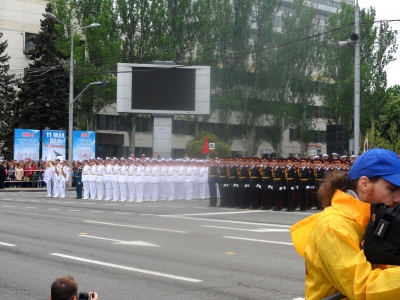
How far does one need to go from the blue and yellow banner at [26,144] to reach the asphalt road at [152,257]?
79.2ft

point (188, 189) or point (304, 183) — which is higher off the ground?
point (304, 183)

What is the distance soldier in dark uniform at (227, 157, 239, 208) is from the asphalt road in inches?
248

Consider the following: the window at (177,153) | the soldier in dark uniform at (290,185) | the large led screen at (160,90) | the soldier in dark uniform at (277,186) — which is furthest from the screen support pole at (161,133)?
the window at (177,153)

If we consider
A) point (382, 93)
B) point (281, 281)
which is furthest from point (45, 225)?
point (382, 93)

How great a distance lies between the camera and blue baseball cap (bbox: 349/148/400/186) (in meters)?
3.06

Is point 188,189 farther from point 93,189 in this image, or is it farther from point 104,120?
point 104,120

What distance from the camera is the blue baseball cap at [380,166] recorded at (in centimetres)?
306

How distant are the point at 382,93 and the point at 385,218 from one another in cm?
5826

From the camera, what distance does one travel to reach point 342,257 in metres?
2.87

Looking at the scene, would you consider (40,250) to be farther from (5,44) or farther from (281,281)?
(5,44)

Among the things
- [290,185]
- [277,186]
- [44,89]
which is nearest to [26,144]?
[44,89]

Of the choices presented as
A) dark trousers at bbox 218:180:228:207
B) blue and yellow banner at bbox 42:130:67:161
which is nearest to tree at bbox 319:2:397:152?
blue and yellow banner at bbox 42:130:67:161

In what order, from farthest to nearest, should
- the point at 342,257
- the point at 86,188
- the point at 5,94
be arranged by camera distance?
the point at 5,94, the point at 86,188, the point at 342,257

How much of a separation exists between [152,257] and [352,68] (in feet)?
165
